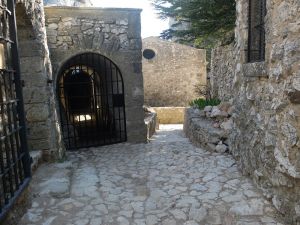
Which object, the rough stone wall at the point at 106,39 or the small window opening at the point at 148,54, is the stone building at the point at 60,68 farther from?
the small window opening at the point at 148,54

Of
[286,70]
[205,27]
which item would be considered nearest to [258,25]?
[286,70]

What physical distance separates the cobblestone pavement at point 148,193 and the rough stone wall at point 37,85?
0.46 meters

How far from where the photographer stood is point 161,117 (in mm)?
14320

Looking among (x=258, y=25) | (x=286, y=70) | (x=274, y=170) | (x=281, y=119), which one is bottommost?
(x=274, y=170)

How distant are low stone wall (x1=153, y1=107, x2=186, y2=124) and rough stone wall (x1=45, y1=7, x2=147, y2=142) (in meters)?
7.62

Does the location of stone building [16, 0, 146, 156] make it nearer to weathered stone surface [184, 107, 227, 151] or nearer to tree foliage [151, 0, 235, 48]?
weathered stone surface [184, 107, 227, 151]

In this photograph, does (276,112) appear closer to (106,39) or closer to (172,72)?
(106,39)

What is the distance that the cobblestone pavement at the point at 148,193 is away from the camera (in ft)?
10.2

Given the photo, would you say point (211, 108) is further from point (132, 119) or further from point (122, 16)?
point (122, 16)

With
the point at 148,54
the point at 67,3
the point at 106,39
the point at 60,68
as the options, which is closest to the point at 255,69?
the point at 106,39

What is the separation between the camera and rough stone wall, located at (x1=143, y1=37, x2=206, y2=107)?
17.3 metres

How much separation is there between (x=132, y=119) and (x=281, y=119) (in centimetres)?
405

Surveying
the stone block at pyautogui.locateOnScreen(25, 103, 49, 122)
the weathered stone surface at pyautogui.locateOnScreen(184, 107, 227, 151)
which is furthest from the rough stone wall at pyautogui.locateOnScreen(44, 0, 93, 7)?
the stone block at pyautogui.locateOnScreen(25, 103, 49, 122)

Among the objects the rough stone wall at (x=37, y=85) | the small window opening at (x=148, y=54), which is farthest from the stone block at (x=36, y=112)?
the small window opening at (x=148, y=54)
